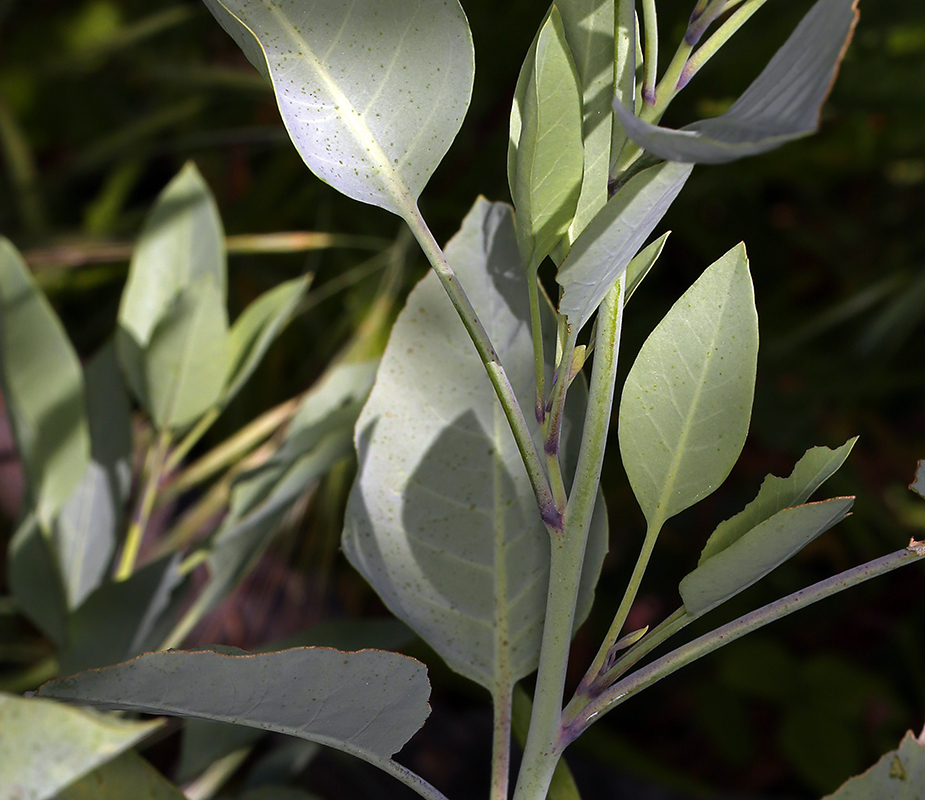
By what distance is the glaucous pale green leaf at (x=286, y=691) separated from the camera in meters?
0.18

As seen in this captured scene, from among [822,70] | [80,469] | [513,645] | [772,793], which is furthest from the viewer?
[772,793]

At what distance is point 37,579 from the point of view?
38 cm

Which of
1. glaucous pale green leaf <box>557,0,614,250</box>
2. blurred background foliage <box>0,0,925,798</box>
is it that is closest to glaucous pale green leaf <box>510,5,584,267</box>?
glaucous pale green leaf <box>557,0,614,250</box>

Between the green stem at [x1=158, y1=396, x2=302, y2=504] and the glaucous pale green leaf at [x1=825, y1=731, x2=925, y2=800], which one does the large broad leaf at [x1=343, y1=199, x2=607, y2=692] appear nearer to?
the glaucous pale green leaf at [x1=825, y1=731, x2=925, y2=800]

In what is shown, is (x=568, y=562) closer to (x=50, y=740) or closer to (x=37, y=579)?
(x=50, y=740)

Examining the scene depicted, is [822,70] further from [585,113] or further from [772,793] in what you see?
[772,793]

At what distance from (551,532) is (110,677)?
111 millimetres

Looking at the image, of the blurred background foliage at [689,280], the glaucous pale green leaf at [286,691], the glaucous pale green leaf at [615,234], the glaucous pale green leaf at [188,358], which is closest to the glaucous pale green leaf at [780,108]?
the glaucous pale green leaf at [615,234]

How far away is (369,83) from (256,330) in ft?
0.70

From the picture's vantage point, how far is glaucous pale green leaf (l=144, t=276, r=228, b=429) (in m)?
0.35

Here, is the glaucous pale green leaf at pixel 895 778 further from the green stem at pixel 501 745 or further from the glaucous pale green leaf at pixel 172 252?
the glaucous pale green leaf at pixel 172 252

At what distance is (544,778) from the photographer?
220 millimetres

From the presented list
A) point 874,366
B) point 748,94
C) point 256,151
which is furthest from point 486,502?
point 256,151

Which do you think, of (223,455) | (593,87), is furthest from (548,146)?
(223,455)
